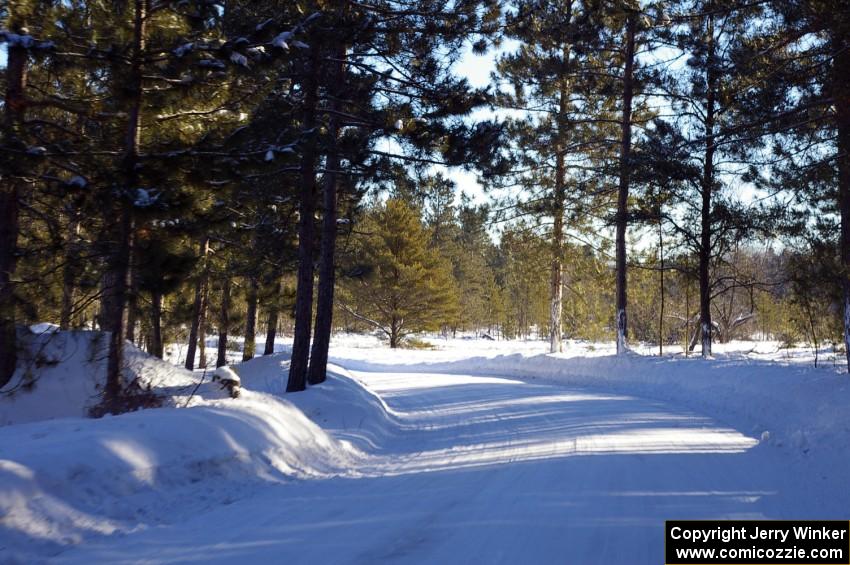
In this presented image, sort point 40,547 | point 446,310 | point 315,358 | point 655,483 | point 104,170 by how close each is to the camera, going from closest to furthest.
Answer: point 40,547, point 655,483, point 104,170, point 315,358, point 446,310

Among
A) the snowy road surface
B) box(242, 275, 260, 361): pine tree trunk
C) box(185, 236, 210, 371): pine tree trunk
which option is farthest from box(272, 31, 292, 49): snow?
box(242, 275, 260, 361): pine tree trunk

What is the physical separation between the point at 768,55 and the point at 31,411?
14886mm

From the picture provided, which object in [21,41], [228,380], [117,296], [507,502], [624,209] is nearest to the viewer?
[507,502]

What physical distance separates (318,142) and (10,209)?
195 inches

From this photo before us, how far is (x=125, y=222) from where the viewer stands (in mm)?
8023

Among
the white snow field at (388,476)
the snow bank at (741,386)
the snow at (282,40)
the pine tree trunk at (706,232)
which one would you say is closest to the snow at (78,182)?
the white snow field at (388,476)

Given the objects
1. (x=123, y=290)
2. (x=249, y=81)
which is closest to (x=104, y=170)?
(x=123, y=290)

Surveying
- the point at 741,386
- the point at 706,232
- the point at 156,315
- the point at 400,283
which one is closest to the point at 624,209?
the point at 706,232

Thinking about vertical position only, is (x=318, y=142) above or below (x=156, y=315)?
above

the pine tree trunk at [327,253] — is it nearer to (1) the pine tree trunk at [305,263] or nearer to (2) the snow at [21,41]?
(1) the pine tree trunk at [305,263]

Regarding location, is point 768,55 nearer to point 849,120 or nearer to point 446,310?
point 849,120

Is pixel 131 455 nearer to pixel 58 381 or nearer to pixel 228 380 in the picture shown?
pixel 228 380

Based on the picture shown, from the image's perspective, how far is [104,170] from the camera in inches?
312

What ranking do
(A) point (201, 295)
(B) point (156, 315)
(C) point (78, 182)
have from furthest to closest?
(A) point (201, 295) < (B) point (156, 315) < (C) point (78, 182)
